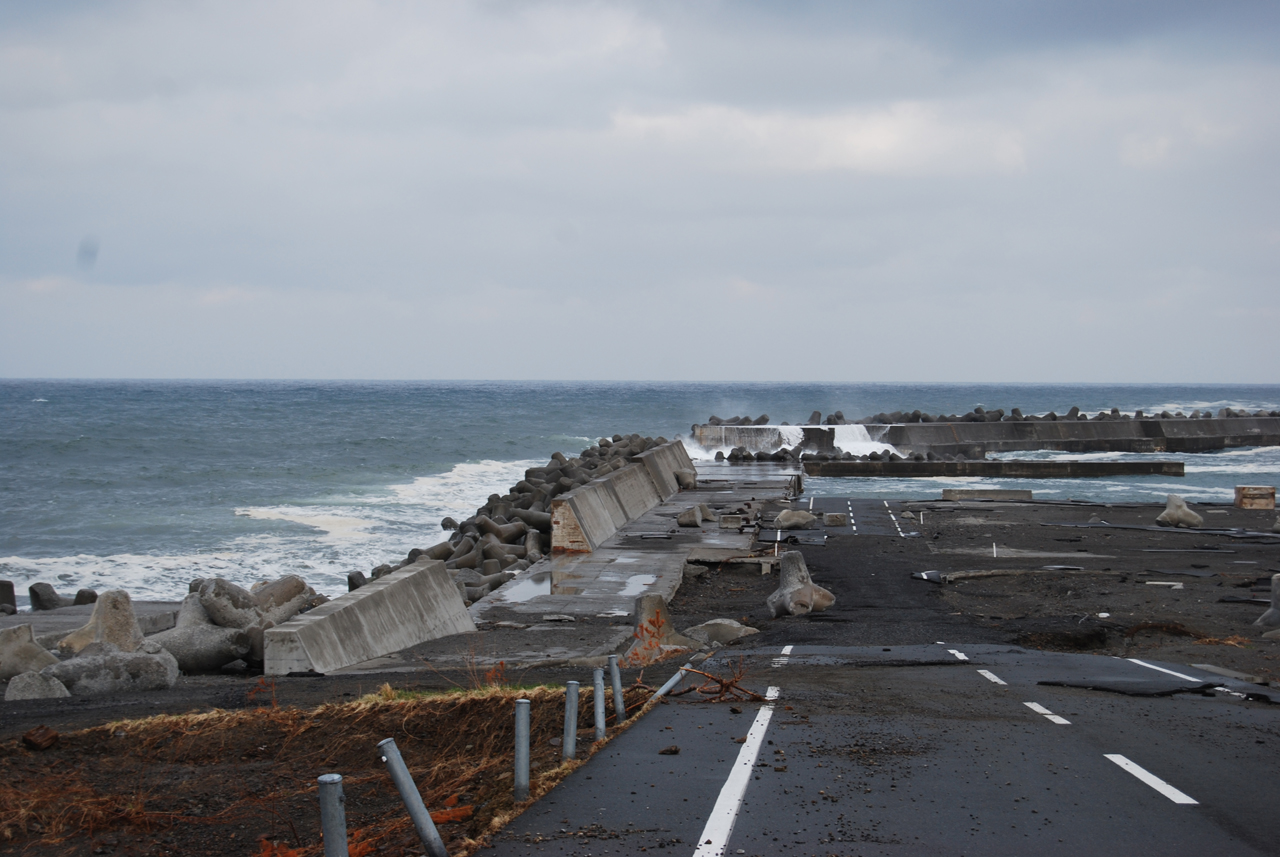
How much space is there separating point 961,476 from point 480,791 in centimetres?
4077

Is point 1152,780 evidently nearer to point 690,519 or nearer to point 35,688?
point 35,688

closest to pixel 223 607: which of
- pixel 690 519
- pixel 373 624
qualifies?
pixel 373 624

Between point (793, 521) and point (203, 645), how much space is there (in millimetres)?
15384

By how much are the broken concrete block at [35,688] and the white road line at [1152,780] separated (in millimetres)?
8217

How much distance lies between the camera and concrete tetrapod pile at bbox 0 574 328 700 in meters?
8.99

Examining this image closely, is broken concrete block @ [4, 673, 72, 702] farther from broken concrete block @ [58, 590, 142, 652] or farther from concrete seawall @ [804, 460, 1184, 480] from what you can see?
concrete seawall @ [804, 460, 1184, 480]

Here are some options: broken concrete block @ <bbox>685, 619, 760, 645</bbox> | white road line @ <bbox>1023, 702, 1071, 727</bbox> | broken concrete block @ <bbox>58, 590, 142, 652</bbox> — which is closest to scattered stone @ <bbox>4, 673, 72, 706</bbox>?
broken concrete block @ <bbox>58, 590, 142, 652</bbox>

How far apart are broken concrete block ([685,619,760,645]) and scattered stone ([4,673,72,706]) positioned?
6.45 metres

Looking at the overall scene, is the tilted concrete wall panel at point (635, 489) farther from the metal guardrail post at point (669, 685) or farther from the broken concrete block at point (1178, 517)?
the metal guardrail post at point (669, 685)

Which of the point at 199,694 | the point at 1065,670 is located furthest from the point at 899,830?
the point at 199,694

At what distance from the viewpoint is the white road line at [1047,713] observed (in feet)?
24.8

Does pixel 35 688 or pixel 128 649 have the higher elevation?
pixel 35 688

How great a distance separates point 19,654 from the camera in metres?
10.1

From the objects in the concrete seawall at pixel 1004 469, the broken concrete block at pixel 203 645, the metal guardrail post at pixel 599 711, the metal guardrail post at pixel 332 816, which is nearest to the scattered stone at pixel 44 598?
the broken concrete block at pixel 203 645
